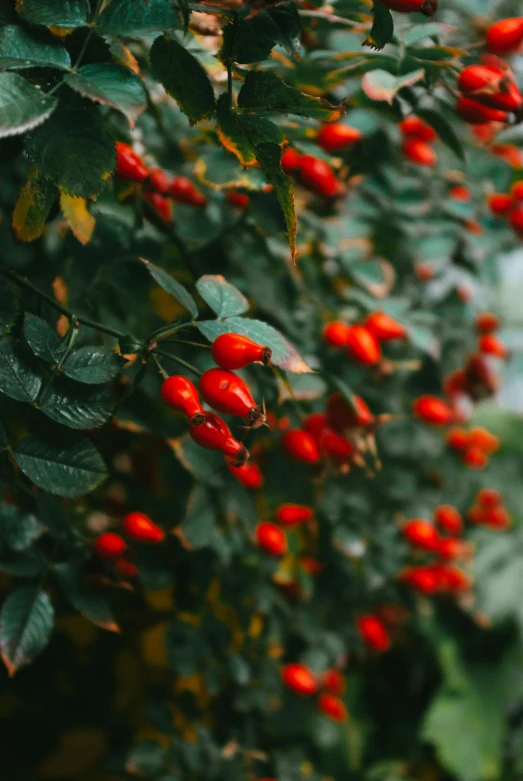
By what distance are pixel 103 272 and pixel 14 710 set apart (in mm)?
853

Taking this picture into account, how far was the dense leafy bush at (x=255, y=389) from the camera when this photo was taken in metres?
0.47

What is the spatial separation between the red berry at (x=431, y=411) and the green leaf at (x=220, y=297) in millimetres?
640

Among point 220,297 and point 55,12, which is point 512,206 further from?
point 55,12

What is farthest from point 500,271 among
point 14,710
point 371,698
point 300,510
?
point 14,710

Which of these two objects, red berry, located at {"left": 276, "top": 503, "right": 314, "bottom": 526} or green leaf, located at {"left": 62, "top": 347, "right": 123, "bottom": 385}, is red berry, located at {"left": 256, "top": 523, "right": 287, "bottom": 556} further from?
green leaf, located at {"left": 62, "top": 347, "right": 123, "bottom": 385}

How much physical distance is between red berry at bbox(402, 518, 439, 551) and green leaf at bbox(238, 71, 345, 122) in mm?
807

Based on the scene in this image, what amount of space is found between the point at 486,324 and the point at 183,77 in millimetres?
1064

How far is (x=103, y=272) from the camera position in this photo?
0.70 meters

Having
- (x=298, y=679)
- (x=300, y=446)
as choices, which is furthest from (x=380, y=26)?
(x=298, y=679)

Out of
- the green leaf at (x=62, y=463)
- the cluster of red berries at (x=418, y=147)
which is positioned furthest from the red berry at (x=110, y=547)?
the cluster of red berries at (x=418, y=147)

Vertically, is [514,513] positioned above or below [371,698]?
above

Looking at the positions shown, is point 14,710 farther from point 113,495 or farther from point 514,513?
point 514,513

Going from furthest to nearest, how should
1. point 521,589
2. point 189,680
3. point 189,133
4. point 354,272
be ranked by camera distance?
point 521,589, point 189,680, point 354,272, point 189,133

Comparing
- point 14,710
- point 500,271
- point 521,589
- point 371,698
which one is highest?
→ point 500,271
